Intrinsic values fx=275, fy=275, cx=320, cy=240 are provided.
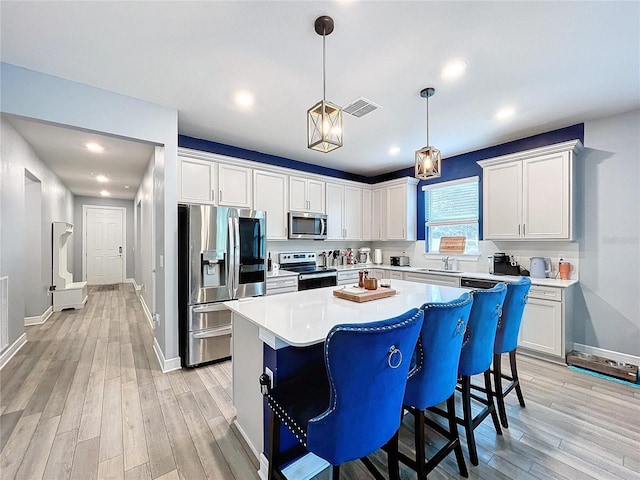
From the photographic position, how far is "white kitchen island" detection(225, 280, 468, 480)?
1.46 meters

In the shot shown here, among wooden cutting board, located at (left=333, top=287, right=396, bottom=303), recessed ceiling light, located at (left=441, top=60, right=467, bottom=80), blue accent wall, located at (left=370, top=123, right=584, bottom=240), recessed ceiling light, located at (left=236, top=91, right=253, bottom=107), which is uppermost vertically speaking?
recessed ceiling light, located at (left=236, top=91, right=253, bottom=107)

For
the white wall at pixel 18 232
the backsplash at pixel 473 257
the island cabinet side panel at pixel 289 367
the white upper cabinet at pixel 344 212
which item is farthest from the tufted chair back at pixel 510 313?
the white wall at pixel 18 232

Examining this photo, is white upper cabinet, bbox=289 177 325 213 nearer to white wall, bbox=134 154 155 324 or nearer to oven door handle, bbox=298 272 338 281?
oven door handle, bbox=298 272 338 281

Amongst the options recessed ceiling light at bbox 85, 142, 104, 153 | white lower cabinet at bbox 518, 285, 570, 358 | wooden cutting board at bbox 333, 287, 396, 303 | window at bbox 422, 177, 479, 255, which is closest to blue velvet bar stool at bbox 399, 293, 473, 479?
wooden cutting board at bbox 333, 287, 396, 303

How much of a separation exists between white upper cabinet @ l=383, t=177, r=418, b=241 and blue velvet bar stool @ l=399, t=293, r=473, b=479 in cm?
361

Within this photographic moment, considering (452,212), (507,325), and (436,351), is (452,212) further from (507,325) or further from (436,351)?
(436,351)

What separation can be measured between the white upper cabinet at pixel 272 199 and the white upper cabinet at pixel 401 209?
206cm

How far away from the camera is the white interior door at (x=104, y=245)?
7.93 meters

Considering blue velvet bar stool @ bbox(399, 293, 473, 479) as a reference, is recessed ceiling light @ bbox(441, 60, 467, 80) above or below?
above

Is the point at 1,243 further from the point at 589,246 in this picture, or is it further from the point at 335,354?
the point at 589,246

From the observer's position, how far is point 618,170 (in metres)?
3.10

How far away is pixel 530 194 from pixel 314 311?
10.9ft

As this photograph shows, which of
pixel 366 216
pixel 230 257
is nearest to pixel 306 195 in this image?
pixel 366 216

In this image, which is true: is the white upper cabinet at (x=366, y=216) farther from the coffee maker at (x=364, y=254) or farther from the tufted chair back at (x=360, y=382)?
the tufted chair back at (x=360, y=382)
